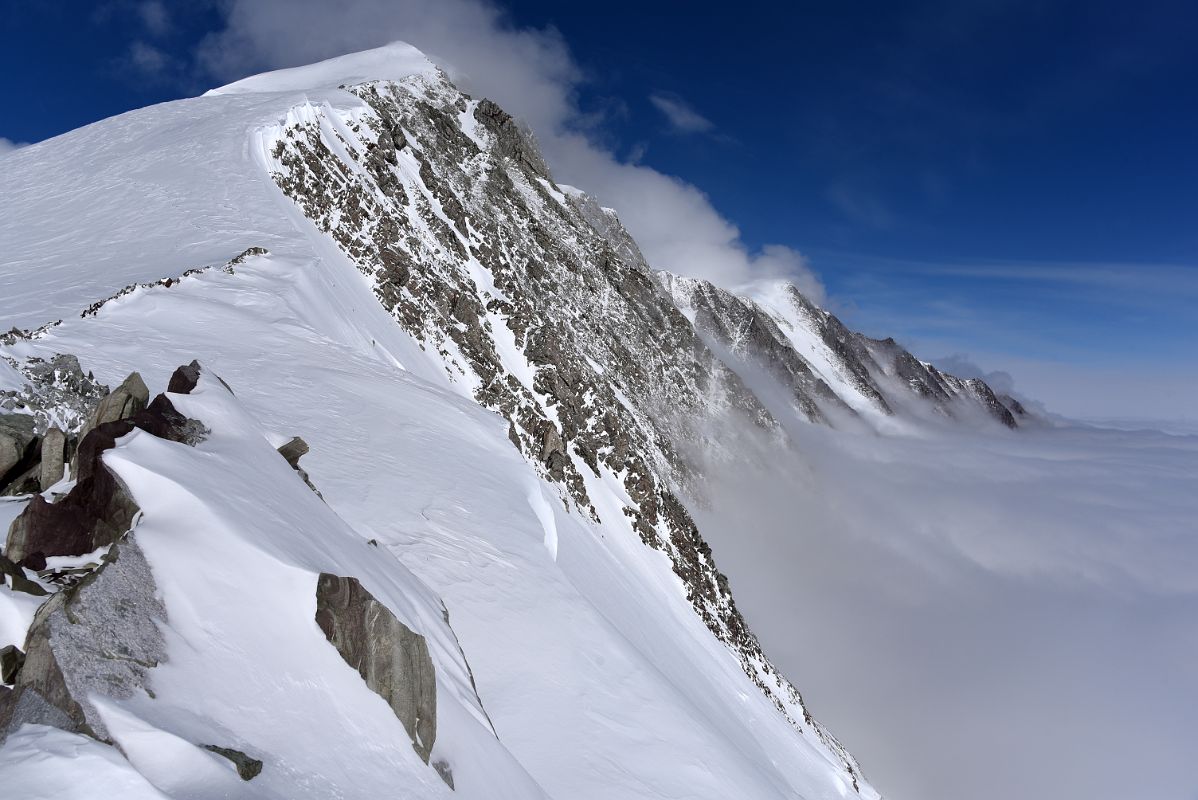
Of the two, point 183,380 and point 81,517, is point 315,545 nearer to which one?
point 81,517

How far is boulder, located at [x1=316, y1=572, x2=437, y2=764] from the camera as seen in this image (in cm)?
539

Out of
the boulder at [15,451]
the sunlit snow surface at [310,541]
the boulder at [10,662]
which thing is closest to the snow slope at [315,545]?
the sunlit snow surface at [310,541]

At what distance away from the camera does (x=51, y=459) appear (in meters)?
6.55

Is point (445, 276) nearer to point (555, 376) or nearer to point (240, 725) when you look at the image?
point (555, 376)

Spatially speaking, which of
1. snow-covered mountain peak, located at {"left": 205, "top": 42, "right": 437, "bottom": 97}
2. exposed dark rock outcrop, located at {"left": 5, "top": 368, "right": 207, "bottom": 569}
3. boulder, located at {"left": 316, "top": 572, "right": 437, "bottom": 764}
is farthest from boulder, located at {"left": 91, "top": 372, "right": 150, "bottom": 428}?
snow-covered mountain peak, located at {"left": 205, "top": 42, "right": 437, "bottom": 97}

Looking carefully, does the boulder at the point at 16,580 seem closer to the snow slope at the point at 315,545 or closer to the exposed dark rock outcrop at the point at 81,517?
the exposed dark rock outcrop at the point at 81,517

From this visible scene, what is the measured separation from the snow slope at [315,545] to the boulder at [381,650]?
0.49 ft

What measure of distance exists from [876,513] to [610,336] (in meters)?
141

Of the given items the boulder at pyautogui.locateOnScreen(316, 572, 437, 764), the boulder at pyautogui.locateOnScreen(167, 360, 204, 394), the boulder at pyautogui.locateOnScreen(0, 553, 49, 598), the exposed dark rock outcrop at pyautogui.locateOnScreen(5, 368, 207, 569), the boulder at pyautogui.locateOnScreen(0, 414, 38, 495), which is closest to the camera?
the boulder at pyautogui.locateOnScreen(0, 553, 49, 598)

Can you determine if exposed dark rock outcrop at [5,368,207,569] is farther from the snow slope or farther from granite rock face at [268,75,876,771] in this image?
granite rock face at [268,75,876,771]

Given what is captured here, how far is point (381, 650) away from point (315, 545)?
4.53 ft

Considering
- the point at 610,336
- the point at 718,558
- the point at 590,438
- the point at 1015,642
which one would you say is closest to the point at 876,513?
the point at 1015,642

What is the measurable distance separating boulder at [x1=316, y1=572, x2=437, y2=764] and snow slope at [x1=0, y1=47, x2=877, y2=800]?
0.15m

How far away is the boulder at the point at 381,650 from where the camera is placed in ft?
17.7
